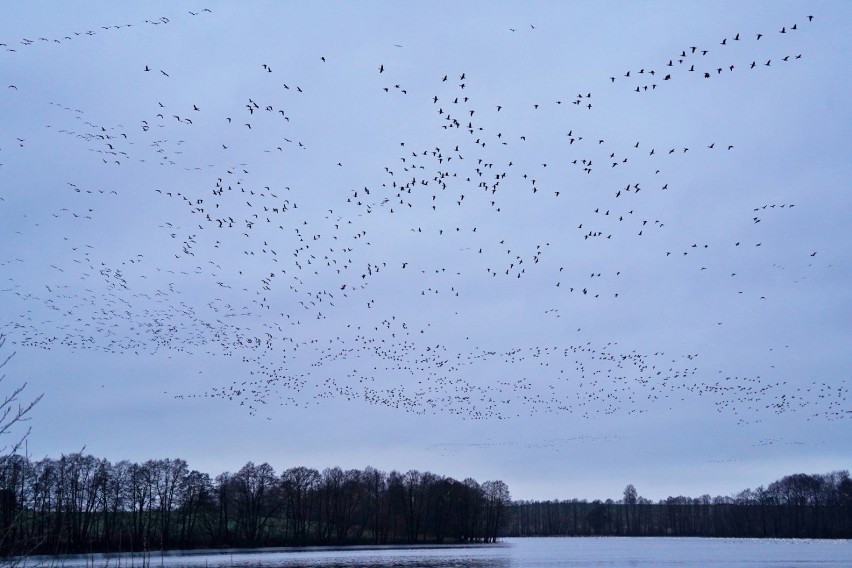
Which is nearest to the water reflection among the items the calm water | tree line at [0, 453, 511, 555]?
the calm water

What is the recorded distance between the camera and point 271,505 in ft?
508

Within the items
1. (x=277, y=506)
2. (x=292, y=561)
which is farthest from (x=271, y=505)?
(x=292, y=561)

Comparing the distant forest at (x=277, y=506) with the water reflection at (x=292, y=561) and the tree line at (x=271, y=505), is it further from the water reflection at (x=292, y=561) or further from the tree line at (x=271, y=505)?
the water reflection at (x=292, y=561)

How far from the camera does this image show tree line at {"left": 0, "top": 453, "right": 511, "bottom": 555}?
120188mm

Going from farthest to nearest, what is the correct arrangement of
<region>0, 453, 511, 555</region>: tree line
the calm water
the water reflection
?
<region>0, 453, 511, 555</region>: tree line → the calm water → the water reflection

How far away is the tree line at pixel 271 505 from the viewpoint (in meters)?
120

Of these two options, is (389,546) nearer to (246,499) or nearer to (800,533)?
(246,499)

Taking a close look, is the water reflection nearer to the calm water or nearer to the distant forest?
the calm water

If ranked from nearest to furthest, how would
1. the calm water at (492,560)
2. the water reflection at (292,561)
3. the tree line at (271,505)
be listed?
1. the water reflection at (292,561)
2. the calm water at (492,560)
3. the tree line at (271,505)

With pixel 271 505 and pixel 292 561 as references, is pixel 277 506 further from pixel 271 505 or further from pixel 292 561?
pixel 292 561

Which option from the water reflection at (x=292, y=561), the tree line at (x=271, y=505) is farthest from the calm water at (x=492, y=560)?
the tree line at (x=271, y=505)

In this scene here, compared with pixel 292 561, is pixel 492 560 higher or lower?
lower

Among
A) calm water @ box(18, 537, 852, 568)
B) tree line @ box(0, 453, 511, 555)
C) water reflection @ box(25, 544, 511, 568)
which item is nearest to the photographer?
water reflection @ box(25, 544, 511, 568)

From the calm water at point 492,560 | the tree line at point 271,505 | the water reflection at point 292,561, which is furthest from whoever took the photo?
the tree line at point 271,505
